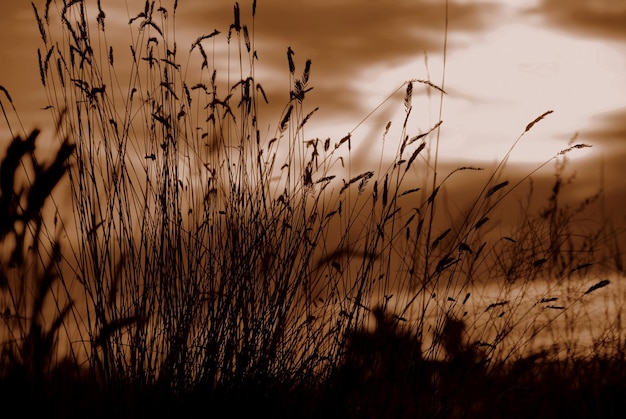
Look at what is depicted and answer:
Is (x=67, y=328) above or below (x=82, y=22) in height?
below

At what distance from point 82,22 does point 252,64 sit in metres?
0.50

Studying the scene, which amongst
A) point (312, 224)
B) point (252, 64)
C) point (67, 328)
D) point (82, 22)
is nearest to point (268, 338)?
point (312, 224)

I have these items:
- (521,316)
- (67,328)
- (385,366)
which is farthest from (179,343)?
(521,316)

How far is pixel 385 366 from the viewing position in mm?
2273

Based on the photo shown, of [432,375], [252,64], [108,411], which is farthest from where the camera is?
[252,64]

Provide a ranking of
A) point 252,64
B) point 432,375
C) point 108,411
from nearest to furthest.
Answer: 1. point 108,411
2. point 432,375
3. point 252,64

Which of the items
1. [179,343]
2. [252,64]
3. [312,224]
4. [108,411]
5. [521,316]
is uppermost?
[252,64]

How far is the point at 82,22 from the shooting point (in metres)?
2.29

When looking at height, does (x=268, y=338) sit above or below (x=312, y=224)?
below

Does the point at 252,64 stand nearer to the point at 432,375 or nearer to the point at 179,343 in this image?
the point at 179,343

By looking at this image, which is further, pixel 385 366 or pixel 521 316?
pixel 521 316

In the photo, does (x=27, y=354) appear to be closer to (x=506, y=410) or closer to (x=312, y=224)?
(x=312, y=224)

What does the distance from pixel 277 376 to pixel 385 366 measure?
325 millimetres

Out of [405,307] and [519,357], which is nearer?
[405,307]
